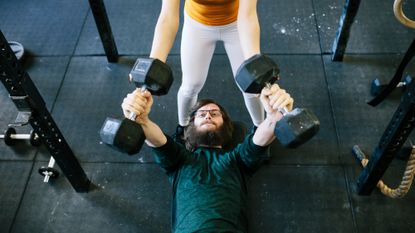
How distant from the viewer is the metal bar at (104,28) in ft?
10.0

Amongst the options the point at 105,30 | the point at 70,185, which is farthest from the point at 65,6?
the point at 70,185

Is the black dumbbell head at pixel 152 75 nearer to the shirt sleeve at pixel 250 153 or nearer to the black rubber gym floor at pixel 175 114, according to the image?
the shirt sleeve at pixel 250 153

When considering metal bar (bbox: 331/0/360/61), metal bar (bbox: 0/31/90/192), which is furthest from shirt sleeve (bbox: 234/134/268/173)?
metal bar (bbox: 331/0/360/61)

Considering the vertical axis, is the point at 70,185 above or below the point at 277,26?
below

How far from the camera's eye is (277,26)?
3736 mm

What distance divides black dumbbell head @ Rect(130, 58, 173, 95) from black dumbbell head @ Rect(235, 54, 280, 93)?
1.07 ft

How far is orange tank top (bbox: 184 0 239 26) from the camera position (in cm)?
213

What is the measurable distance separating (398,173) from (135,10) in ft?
8.97

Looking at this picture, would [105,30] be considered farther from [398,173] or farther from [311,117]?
[398,173]

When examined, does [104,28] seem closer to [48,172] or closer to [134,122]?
[48,172]

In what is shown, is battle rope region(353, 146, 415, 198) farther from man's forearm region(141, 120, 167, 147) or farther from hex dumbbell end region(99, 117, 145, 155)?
hex dumbbell end region(99, 117, 145, 155)

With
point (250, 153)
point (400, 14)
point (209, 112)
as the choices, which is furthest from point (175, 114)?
point (400, 14)

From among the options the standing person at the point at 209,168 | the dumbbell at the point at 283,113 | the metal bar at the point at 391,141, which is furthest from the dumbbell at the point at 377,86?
the dumbbell at the point at 283,113

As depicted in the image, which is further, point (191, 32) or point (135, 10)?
point (135, 10)
